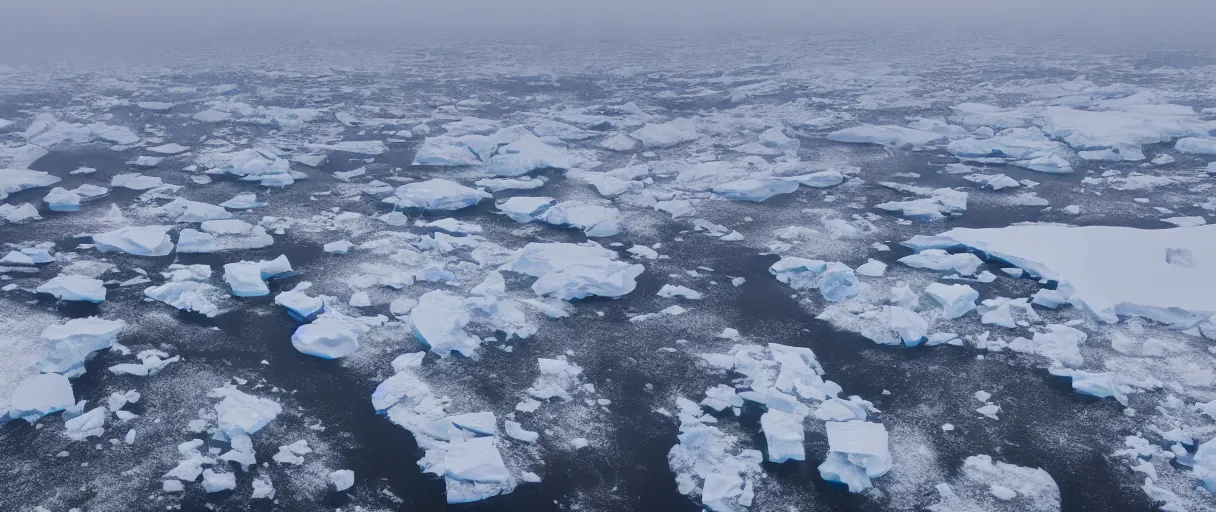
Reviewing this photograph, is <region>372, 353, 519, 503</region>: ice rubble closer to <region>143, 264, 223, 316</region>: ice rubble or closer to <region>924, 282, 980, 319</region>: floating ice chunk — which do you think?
<region>143, 264, 223, 316</region>: ice rubble

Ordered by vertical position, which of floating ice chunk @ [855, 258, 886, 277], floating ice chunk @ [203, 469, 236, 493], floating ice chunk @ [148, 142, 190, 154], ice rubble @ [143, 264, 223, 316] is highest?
floating ice chunk @ [148, 142, 190, 154]

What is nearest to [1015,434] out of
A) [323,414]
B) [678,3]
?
[323,414]

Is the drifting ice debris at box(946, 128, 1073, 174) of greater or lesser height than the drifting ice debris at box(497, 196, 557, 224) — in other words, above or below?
above

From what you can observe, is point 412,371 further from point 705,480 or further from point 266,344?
point 705,480

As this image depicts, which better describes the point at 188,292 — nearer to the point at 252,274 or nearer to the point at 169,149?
the point at 252,274

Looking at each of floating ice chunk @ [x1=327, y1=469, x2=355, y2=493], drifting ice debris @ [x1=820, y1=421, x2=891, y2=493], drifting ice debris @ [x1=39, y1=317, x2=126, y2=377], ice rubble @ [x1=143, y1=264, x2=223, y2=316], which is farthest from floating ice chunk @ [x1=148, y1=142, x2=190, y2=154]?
drifting ice debris @ [x1=820, y1=421, x2=891, y2=493]

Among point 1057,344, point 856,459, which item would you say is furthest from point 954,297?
point 856,459
